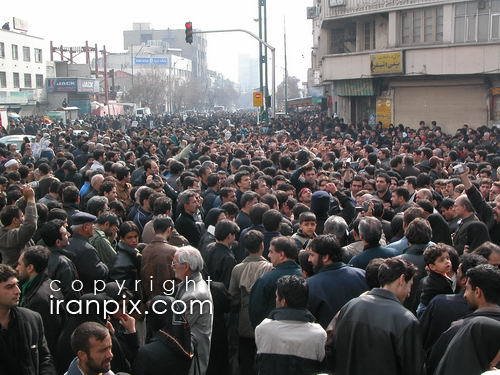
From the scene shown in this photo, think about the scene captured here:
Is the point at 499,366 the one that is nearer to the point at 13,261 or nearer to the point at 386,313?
the point at 386,313

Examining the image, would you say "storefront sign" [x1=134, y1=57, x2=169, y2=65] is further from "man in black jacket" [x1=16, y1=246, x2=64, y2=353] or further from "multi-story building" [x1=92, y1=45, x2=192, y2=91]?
"man in black jacket" [x1=16, y1=246, x2=64, y2=353]

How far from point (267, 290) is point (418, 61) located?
27.0m

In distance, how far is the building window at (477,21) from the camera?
93.8 ft

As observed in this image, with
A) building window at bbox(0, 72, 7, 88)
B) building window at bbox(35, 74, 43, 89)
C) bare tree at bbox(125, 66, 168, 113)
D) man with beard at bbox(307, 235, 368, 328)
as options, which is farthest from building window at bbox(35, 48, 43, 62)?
man with beard at bbox(307, 235, 368, 328)

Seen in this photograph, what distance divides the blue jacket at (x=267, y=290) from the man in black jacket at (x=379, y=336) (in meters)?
1.11

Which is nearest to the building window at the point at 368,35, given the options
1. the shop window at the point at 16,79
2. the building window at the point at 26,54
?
the shop window at the point at 16,79

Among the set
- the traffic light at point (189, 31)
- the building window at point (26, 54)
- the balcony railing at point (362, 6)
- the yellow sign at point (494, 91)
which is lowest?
the yellow sign at point (494, 91)

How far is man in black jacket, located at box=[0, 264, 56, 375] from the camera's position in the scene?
180 inches

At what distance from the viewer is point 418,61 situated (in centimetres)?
3077

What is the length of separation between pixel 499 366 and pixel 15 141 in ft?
78.5

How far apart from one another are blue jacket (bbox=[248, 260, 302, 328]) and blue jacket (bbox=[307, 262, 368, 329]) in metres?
0.35

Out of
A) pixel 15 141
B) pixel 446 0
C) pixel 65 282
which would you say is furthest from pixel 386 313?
pixel 446 0

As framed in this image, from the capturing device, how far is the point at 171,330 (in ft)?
15.7

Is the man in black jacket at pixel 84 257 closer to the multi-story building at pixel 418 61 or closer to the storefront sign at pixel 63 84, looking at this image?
the multi-story building at pixel 418 61
